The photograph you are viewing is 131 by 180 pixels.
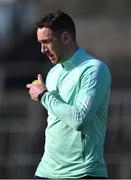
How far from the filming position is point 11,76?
50.5 feet

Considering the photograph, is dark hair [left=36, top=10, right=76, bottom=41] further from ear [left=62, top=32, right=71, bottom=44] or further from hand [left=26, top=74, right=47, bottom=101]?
hand [left=26, top=74, right=47, bottom=101]

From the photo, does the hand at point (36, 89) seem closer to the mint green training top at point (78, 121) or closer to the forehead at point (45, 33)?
the mint green training top at point (78, 121)

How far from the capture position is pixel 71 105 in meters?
3.65

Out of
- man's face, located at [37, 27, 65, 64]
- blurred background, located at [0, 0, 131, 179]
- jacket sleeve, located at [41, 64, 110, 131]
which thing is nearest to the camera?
jacket sleeve, located at [41, 64, 110, 131]

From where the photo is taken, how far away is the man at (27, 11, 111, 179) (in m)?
3.63

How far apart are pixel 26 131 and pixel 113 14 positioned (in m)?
2.92

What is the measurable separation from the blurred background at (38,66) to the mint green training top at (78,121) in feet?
31.6

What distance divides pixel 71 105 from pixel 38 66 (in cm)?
1173

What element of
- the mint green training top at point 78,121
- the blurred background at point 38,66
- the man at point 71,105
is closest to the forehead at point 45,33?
the man at point 71,105

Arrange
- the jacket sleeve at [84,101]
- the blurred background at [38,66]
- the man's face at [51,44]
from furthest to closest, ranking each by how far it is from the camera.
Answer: the blurred background at [38,66] < the man's face at [51,44] < the jacket sleeve at [84,101]

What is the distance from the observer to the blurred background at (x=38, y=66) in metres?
14.1

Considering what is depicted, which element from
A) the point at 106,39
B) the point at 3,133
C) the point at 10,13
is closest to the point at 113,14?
the point at 106,39

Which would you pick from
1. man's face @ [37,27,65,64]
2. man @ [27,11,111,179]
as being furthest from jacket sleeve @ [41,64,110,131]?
man's face @ [37,27,65,64]

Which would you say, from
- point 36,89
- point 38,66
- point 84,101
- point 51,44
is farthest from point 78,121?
point 38,66
